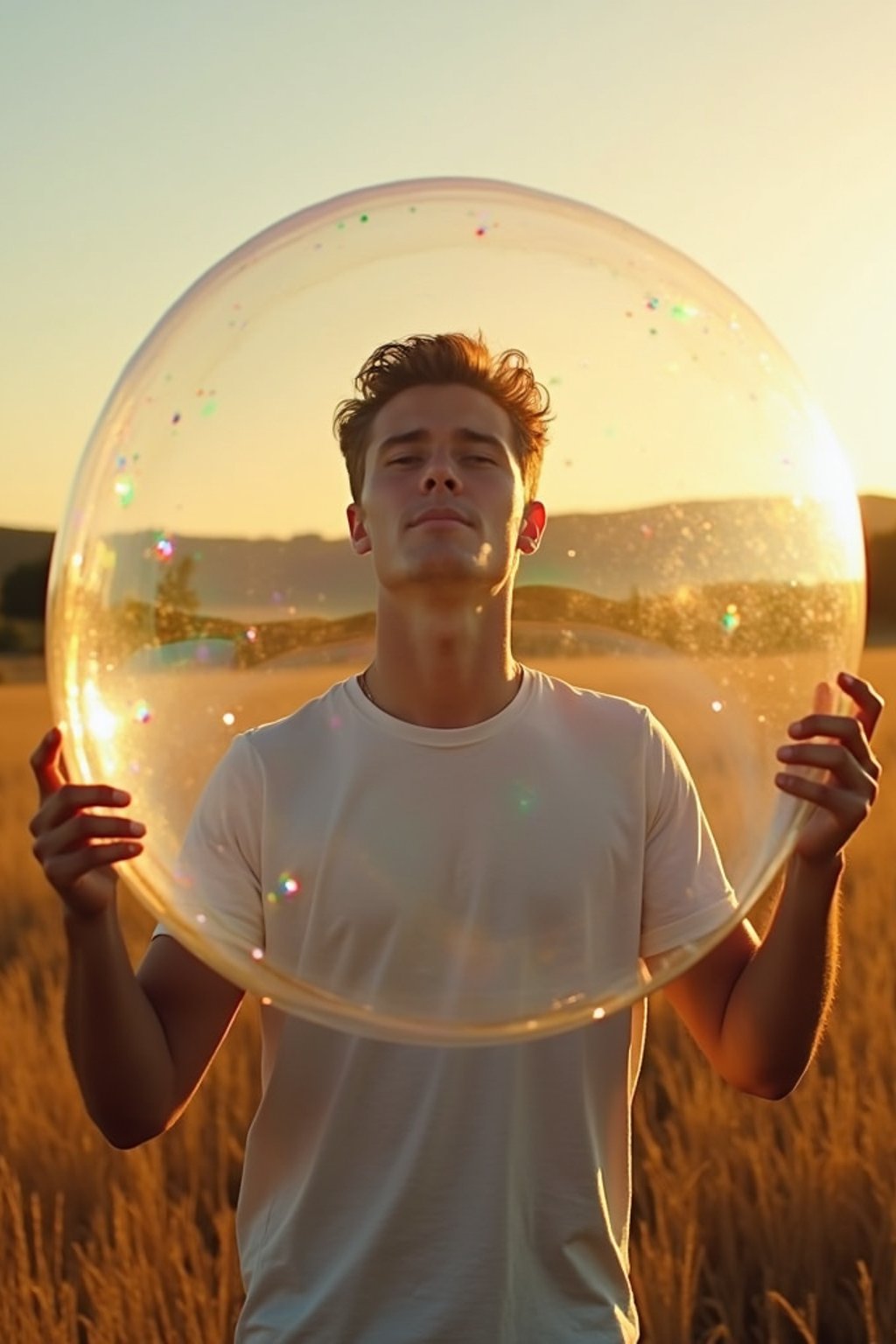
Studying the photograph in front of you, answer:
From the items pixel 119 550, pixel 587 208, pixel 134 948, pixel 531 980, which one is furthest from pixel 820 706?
pixel 134 948

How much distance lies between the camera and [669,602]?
6.10ft

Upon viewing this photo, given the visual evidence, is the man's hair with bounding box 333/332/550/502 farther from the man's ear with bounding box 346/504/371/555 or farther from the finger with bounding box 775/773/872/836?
the finger with bounding box 775/773/872/836

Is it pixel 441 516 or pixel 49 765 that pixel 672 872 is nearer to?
pixel 441 516

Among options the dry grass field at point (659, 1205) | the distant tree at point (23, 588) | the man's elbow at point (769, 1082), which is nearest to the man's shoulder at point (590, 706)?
the man's elbow at point (769, 1082)

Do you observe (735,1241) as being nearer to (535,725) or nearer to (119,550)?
(535,725)

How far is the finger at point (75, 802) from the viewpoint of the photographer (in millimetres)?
1718

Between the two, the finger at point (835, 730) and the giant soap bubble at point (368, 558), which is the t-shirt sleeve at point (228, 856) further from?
the finger at point (835, 730)

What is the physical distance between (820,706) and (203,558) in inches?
30.5

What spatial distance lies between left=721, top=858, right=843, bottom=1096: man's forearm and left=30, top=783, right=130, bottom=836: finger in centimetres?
82

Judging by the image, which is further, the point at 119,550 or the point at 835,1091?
the point at 835,1091

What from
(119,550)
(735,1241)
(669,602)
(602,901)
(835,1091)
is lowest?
(735,1241)

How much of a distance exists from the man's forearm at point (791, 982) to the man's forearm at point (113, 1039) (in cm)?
74

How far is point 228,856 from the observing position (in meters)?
1.82

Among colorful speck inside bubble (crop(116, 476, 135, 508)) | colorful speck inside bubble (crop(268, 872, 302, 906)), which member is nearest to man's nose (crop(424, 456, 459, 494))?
colorful speck inside bubble (crop(116, 476, 135, 508))
